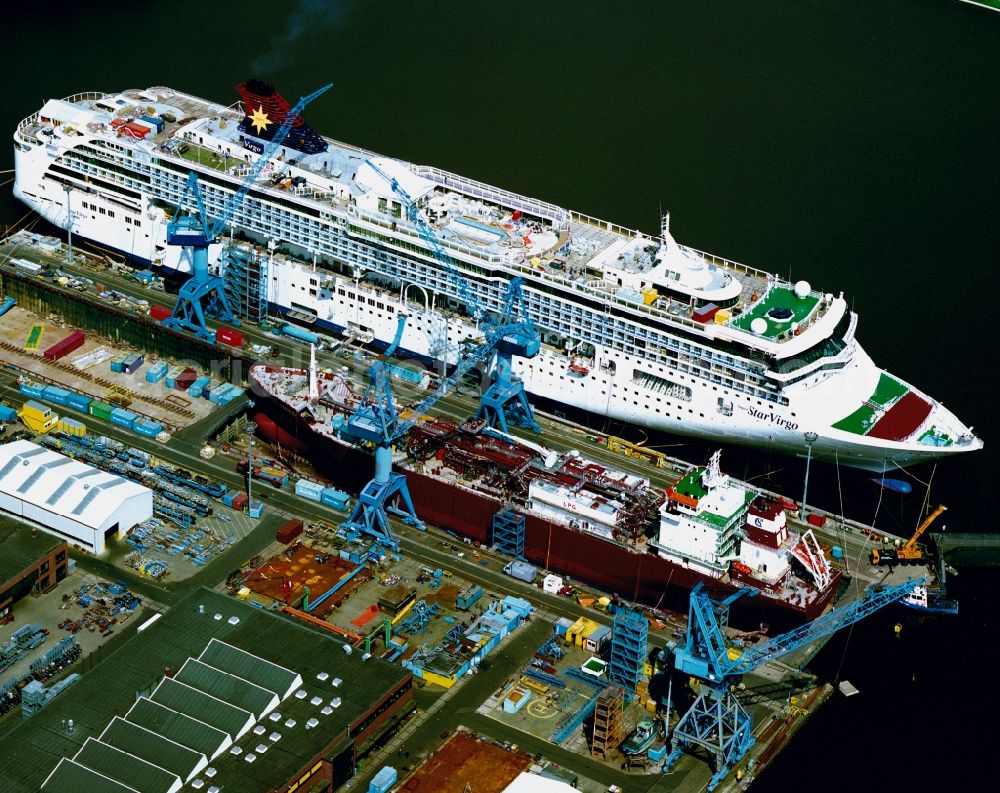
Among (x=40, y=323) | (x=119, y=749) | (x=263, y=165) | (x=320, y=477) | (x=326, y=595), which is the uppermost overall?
(x=263, y=165)

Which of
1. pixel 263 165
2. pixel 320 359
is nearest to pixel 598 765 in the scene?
pixel 320 359

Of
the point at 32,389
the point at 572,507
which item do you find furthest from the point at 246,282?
the point at 572,507

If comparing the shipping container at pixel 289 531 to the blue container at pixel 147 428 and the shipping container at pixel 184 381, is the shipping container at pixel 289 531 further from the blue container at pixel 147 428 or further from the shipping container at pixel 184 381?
the shipping container at pixel 184 381

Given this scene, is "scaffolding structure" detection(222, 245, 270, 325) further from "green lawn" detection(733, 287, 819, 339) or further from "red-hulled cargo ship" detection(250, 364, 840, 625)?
"green lawn" detection(733, 287, 819, 339)

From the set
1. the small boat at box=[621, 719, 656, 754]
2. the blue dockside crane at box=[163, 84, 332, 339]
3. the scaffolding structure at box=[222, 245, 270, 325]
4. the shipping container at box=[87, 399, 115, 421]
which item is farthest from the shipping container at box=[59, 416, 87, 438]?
the small boat at box=[621, 719, 656, 754]

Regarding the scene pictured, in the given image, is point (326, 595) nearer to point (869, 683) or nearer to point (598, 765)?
point (598, 765)

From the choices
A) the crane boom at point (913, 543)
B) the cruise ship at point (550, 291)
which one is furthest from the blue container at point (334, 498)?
the crane boom at point (913, 543)

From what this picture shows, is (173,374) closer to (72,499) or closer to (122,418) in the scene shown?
(122,418)
